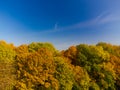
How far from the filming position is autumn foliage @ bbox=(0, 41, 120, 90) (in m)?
73.2

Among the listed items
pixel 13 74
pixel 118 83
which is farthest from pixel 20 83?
pixel 118 83

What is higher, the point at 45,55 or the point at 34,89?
the point at 45,55

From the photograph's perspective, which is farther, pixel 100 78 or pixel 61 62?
pixel 100 78

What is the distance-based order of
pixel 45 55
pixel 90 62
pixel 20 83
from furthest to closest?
pixel 90 62 < pixel 45 55 < pixel 20 83

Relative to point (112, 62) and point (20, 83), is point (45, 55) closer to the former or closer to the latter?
point (20, 83)

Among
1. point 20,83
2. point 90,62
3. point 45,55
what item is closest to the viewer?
point 20,83

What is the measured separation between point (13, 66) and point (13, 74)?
1670 millimetres

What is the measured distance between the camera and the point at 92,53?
276 feet

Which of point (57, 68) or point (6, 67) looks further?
point (57, 68)

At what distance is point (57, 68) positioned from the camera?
76.0 metres

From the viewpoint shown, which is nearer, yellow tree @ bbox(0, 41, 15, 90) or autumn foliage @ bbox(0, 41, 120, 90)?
yellow tree @ bbox(0, 41, 15, 90)

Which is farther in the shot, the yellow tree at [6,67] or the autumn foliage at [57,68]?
the autumn foliage at [57,68]

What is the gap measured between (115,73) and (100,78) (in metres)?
5.29

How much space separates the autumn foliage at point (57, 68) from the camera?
2884 inches
